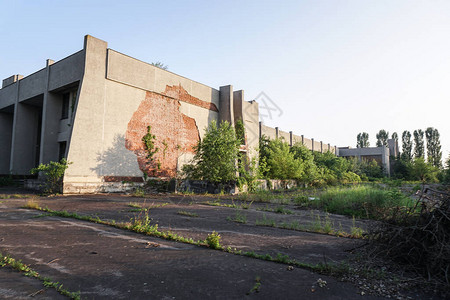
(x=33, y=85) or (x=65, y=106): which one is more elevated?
(x=33, y=85)

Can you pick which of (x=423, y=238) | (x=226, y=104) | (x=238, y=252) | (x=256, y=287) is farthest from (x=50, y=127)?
(x=423, y=238)

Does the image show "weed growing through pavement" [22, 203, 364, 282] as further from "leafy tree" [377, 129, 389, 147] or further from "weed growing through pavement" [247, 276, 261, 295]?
"leafy tree" [377, 129, 389, 147]

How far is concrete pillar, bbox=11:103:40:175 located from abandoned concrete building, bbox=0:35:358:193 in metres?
0.05

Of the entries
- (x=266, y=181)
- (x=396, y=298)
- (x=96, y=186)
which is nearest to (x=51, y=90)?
(x=96, y=186)

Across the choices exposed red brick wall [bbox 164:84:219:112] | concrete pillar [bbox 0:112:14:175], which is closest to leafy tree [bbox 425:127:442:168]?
exposed red brick wall [bbox 164:84:219:112]

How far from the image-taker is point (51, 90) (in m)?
Result: 15.9

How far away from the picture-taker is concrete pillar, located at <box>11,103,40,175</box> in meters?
18.2

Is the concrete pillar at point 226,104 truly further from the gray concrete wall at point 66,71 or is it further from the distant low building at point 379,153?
the distant low building at point 379,153

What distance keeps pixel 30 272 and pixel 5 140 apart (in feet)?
74.8

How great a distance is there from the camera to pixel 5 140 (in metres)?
20.7

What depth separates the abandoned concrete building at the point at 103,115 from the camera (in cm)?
1391

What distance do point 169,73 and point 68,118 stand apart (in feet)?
21.6

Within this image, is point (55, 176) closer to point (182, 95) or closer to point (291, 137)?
point (182, 95)

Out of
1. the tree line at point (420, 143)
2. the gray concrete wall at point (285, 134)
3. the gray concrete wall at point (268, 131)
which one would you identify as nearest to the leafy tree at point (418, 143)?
the tree line at point (420, 143)
